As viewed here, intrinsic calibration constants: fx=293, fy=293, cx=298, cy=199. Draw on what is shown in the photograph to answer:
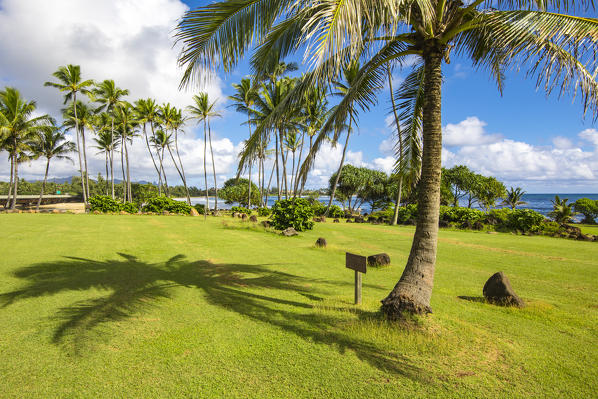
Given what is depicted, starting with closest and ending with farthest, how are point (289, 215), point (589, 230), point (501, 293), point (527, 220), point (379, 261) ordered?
point (501, 293) < point (379, 261) < point (289, 215) < point (527, 220) < point (589, 230)

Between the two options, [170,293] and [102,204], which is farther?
[102,204]

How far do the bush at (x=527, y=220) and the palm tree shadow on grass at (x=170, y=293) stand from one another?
59.7ft

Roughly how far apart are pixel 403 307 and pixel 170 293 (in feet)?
15.8

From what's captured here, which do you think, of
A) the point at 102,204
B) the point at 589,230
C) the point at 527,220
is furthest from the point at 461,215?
the point at 102,204

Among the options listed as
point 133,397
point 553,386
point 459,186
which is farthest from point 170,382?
point 459,186

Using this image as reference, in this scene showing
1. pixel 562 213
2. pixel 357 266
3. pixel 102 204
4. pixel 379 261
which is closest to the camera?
pixel 357 266

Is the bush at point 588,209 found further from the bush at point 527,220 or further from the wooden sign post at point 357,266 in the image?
the wooden sign post at point 357,266

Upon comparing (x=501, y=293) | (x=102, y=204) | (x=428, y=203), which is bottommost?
(x=501, y=293)

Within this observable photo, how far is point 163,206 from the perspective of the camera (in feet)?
99.8

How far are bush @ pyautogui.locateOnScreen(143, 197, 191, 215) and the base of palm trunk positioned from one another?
29537mm

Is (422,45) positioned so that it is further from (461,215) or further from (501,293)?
(461,215)

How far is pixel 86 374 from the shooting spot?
3.40 m

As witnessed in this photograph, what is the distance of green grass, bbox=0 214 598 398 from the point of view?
3.22 meters

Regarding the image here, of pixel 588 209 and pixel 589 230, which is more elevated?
pixel 588 209
